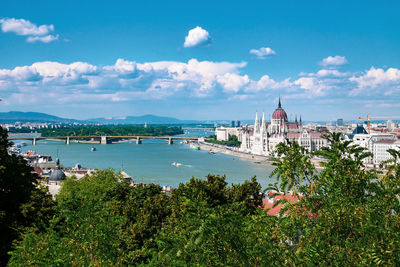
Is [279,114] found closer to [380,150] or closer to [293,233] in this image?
[380,150]

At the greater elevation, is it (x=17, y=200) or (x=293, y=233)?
(x=293, y=233)

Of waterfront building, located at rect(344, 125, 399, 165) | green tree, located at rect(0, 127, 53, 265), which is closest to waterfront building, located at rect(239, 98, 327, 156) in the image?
waterfront building, located at rect(344, 125, 399, 165)

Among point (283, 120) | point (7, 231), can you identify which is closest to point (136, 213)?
point (7, 231)

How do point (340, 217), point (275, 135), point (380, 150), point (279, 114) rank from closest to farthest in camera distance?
point (340, 217)
point (380, 150)
point (275, 135)
point (279, 114)

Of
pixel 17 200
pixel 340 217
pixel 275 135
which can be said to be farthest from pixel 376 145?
pixel 340 217

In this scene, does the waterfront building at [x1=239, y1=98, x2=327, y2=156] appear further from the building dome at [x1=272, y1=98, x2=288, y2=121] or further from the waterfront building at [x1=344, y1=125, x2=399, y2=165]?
the waterfront building at [x1=344, y1=125, x2=399, y2=165]

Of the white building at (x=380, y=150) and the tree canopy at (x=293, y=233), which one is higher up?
the tree canopy at (x=293, y=233)

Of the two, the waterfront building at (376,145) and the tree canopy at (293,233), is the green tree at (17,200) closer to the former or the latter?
the tree canopy at (293,233)

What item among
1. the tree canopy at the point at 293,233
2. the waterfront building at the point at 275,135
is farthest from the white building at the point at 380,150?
the tree canopy at the point at 293,233

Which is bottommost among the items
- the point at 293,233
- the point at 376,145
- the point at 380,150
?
the point at 380,150
